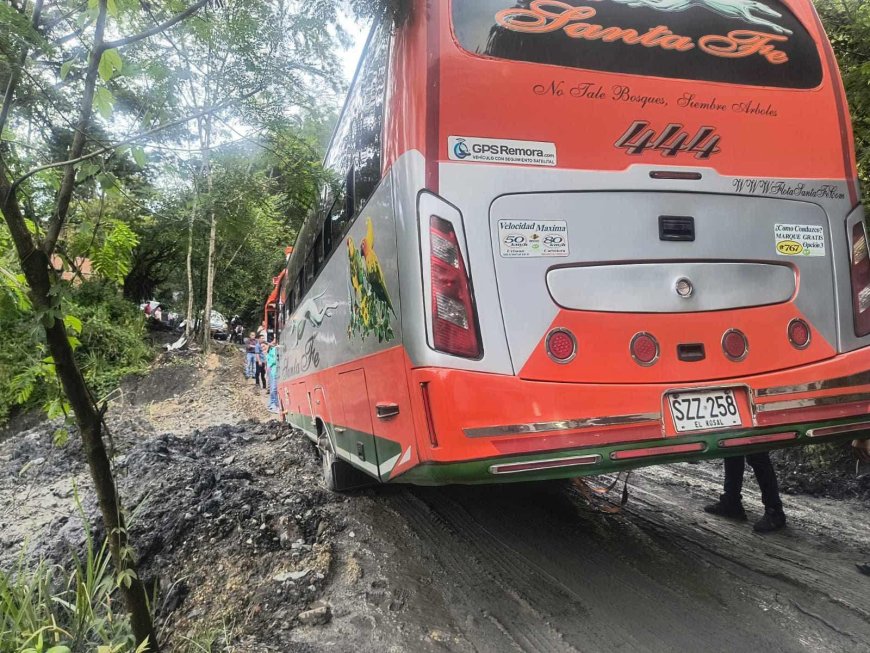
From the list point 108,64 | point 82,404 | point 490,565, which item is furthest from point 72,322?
point 490,565

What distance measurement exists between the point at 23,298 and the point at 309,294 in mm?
4102

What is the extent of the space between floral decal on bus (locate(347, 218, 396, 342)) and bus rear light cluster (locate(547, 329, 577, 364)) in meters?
0.82

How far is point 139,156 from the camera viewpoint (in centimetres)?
237

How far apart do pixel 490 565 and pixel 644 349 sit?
1.87 metres

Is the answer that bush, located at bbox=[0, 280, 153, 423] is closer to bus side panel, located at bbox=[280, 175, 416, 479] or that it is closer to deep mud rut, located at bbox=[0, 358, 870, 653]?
deep mud rut, located at bbox=[0, 358, 870, 653]

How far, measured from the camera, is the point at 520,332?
8.90 feet

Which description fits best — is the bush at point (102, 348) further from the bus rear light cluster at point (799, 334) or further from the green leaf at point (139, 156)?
the bus rear light cluster at point (799, 334)

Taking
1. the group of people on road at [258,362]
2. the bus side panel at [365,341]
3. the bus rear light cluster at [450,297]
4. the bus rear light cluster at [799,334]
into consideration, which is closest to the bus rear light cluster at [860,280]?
the bus rear light cluster at [799,334]

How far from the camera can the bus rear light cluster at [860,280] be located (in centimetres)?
314

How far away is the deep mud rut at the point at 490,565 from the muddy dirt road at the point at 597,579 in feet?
0.04

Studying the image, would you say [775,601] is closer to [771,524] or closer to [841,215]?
[771,524]

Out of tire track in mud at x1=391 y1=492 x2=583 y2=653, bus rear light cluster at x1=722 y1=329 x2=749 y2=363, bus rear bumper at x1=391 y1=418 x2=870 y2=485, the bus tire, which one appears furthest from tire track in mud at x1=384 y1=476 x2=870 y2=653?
bus rear light cluster at x1=722 y1=329 x2=749 y2=363

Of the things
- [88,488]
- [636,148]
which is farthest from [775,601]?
[88,488]

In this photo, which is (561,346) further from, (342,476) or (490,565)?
(342,476)
